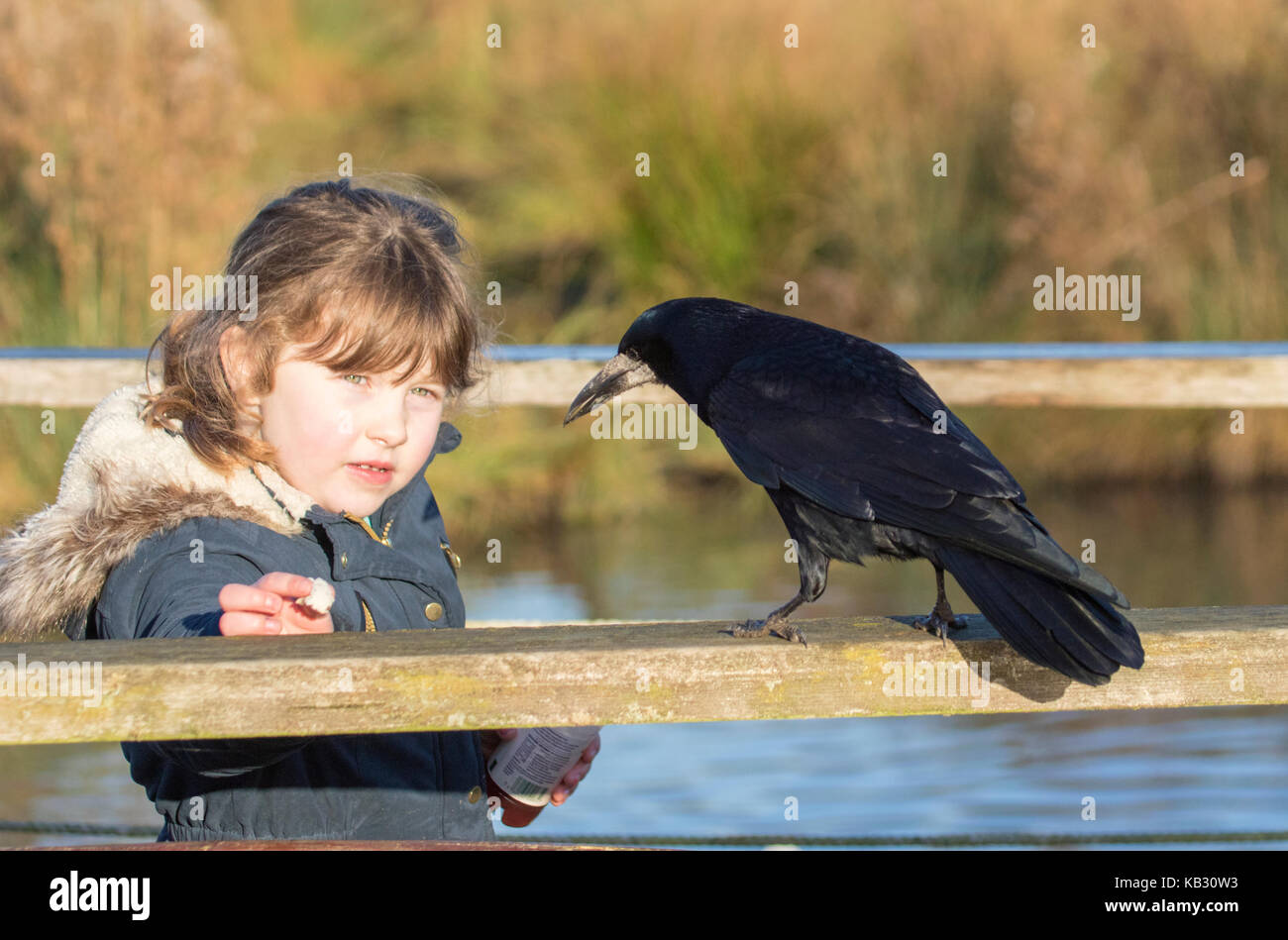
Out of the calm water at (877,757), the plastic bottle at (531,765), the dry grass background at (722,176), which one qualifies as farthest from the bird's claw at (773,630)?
the dry grass background at (722,176)

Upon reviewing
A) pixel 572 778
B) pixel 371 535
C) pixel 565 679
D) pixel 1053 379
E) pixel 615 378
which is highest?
pixel 1053 379

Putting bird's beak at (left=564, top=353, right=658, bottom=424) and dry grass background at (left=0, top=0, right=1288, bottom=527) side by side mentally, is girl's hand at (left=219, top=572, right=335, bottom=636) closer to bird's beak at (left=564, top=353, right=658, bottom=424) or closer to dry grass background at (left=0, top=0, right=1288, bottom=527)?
bird's beak at (left=564, top=353, right=658, bottom=424)

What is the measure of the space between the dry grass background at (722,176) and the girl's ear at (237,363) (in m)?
4.75

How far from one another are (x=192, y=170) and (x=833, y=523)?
5845mm

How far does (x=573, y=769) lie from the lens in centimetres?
217

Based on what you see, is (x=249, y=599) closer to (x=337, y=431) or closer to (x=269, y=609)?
(x=269, y=609)

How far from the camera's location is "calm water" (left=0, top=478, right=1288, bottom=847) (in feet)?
13.0

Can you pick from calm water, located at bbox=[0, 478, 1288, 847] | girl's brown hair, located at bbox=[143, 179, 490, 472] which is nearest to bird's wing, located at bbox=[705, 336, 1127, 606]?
girl's brown hair, located at bbox=[143, 179, 490, 472]

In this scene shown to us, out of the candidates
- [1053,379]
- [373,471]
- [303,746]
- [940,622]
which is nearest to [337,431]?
[373,471]

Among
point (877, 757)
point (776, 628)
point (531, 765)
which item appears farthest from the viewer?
point (877, 757)

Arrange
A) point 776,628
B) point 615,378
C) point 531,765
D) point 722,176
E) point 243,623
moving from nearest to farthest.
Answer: point 243,623 < point 776,628 < point 531,765 < point 615,378 < point 722,176

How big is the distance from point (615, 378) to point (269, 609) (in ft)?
3.23

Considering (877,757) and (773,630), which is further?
(877,757)
